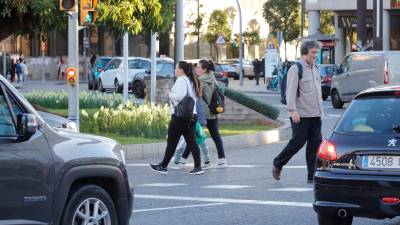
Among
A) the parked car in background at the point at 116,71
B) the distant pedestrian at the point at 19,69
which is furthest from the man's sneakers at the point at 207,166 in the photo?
the distant pedestrian at the point at 19,69

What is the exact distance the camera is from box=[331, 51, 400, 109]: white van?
98.8ft

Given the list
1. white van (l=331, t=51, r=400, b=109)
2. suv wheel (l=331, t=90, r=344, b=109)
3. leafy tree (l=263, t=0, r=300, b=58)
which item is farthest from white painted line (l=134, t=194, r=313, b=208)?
leafy tree (l=263, t=0, r=300, b=58)

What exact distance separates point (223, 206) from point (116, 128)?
870 centimetres

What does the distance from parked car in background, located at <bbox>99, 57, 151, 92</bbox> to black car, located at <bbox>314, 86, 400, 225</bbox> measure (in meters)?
33.9

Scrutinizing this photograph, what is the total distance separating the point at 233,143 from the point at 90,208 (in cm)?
1214

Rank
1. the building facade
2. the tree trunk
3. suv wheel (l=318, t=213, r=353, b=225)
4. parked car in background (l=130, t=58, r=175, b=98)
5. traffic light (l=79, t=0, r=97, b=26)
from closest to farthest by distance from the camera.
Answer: suv wheel (l=318, t=213, r=353, b=225), traffic light (l=79, t=0, r=97, b=26), parked car in background (l=130, t=58, r=175, b=98), the building facade, the tree trunk

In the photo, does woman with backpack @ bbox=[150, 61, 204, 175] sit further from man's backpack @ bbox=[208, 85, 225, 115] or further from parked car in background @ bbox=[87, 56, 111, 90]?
parked car in background @ bbox=[87, 56, 111, 90]

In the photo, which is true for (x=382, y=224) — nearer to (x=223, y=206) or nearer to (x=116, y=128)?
(x=223, y=206)

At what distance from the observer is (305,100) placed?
43.4 feet

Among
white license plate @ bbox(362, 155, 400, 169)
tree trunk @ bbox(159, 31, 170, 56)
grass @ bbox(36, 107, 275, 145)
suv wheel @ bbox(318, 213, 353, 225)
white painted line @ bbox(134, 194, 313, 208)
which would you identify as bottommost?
white painted line @ bbox(134, 194, 313, 208)

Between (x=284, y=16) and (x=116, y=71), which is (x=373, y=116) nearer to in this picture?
(x=116, y=71)

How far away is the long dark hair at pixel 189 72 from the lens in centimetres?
1520

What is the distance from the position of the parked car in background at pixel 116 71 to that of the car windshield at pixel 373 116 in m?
33.8

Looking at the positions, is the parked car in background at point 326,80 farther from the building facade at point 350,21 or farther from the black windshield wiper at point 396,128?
the black windshield wiper at point 396,128
